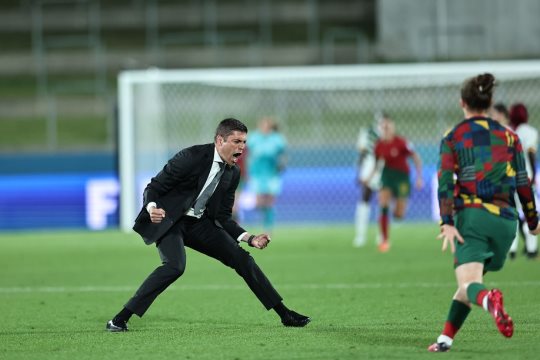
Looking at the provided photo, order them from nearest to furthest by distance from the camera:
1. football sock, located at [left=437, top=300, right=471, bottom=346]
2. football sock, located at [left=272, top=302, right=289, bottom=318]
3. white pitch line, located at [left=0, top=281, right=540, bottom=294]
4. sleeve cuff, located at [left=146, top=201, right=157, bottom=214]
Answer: football sock, located at [left=437, top=300, right=471, bottom=346], sleeve cuff, located at [left=146, top=201, right=157, bottom=214], football sock, located at [left=272, top=302, right=289, bottom=318], white pitch line, located at [left=0, top=281, right=540, bottom=294]

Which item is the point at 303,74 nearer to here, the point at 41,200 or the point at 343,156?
the point at 343,156

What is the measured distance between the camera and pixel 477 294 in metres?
6.59

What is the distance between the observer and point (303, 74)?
20.2 metres

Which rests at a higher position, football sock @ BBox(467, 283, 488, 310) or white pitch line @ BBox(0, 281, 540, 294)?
football sock @ BBox(467, 283, 488, 310)

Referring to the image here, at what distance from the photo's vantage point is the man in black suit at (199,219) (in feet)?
27.1

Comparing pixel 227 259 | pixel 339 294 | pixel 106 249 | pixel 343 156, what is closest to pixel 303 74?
pixel 343 156

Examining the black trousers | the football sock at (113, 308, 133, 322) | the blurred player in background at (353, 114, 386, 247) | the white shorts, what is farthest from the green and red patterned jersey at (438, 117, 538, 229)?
the white shorts

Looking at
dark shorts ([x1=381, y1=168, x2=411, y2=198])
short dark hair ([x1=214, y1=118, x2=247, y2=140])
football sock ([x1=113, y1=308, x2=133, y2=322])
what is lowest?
football sock ([x1=113, y1=308, x2=133, y2=322])

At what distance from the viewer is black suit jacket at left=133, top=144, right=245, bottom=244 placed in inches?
326

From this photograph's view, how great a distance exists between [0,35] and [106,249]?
14.6 metres

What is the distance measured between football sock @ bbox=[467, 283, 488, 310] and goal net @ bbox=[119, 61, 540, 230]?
13201 millimetres

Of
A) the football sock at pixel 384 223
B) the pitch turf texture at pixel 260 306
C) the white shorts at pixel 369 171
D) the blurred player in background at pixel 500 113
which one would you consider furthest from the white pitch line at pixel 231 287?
the white shorts at pixel 369 171

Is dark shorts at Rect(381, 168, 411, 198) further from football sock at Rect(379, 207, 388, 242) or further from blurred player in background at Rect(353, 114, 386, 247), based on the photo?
football sock at Rect(379, 207, 388, 242)

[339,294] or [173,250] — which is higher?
[173,250]
